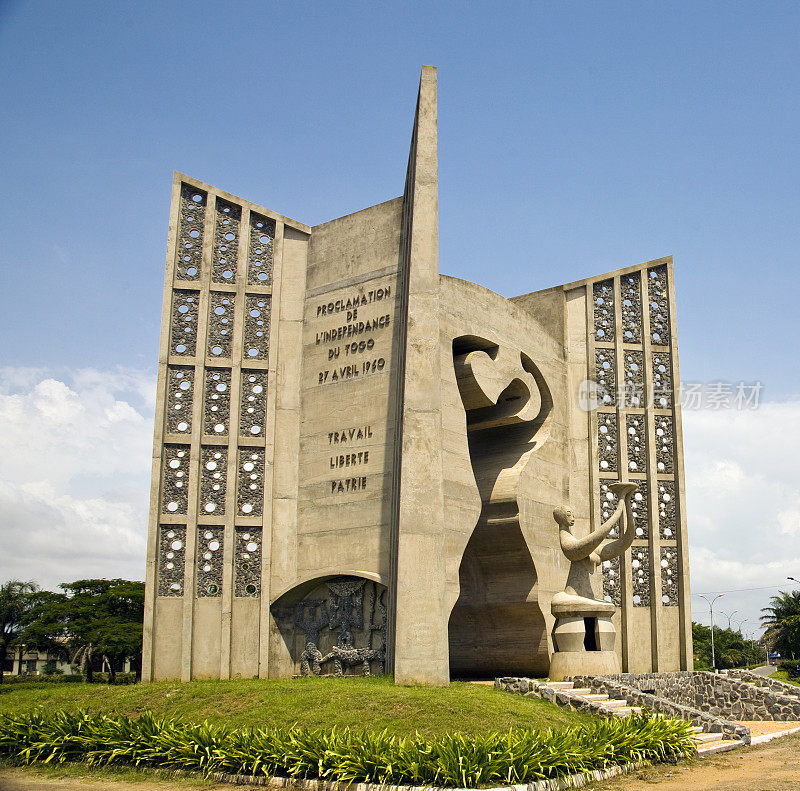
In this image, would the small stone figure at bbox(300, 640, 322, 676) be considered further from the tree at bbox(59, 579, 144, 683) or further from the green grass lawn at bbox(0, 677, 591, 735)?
the tree at bbox(59, 579, 144, 683)

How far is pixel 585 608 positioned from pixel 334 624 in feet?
18.9

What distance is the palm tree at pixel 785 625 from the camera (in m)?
44.3

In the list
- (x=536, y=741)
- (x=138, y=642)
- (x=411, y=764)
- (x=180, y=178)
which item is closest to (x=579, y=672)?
(x=536, y=741)

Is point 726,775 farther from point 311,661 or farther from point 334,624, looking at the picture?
point 311,661

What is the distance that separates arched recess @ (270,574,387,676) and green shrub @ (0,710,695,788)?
6.10m

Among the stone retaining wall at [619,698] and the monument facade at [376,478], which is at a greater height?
the monument facade at [376,478]

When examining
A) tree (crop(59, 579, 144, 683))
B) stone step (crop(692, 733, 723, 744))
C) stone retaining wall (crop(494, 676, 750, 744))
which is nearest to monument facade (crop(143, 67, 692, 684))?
stone retaining wall (crop(494, 676, 750, 744))

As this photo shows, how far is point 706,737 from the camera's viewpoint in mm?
15164

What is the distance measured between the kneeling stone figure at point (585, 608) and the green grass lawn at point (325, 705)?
405cm

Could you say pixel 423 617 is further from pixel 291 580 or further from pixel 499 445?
pixel 499 445

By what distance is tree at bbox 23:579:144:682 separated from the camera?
3894 cm

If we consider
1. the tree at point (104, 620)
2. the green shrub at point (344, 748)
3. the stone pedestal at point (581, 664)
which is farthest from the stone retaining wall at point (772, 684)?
the tree at point (104, 620)

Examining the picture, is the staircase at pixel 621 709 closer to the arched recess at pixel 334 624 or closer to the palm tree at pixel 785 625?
the arched recess at pixel 334 624

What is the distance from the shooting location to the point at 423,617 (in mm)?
17500
